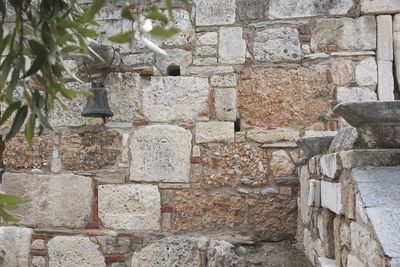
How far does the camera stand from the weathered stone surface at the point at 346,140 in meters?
1.95

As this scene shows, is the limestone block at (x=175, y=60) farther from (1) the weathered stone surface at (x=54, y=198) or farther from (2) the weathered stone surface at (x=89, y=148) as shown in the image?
(1) the weathered stone surface at (x=54, y=198)

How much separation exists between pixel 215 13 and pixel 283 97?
76 centimetres

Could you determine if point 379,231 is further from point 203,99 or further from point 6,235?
point 6,235

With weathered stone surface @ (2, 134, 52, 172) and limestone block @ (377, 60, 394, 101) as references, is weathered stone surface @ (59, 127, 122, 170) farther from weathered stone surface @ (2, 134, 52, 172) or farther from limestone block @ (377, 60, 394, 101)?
limestone block @ (377, 60, 394, 101)

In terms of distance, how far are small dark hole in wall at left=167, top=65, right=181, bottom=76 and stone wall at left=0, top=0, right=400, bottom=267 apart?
0.6 inches

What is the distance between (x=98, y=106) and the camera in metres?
3.39

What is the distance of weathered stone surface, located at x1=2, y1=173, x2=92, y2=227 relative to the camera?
3490 mm

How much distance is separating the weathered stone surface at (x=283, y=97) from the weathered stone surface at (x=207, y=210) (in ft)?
1.82

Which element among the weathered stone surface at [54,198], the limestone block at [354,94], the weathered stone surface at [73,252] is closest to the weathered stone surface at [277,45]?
the limestone block at [354,94]

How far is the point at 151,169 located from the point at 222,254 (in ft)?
2.64

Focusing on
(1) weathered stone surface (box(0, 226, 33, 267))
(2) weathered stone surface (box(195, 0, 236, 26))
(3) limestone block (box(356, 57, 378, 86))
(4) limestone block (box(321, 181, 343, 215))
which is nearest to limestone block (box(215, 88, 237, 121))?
(2) weathered stone surface (box(195, 0, 236, 26))

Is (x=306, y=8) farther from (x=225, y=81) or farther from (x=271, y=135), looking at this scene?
(x=271, y=135)

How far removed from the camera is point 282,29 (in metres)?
3.46

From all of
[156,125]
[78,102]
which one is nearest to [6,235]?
[78,102]
